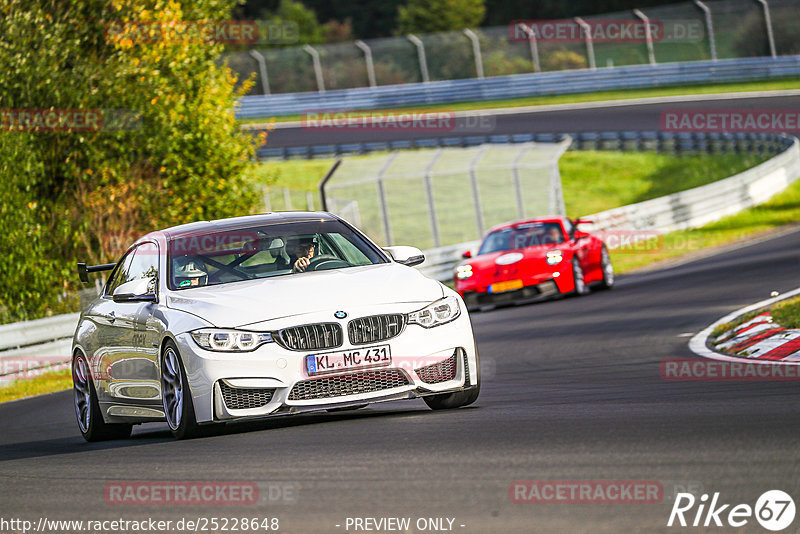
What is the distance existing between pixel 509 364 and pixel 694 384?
398cm

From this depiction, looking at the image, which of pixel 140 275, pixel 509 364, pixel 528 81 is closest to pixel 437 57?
pixel 528 81

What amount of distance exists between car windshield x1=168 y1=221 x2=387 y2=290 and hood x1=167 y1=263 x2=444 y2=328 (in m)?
0.24

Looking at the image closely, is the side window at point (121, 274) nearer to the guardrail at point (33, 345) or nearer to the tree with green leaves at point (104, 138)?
the guardrail at point (33, 345)

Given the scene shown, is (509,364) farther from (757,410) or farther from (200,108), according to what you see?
→ (200,108)

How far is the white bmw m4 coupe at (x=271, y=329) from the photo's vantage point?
826cm

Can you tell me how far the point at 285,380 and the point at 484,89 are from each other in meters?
47.9

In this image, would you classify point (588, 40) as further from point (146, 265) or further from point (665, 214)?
point (146, 265)

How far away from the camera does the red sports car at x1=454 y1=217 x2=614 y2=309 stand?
21.1m

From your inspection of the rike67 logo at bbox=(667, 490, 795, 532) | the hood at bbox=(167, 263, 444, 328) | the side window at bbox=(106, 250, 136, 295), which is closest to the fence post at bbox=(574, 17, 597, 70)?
the side window at bbox=(106, 250, 136, 295)

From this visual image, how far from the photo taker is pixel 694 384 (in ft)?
32.1
